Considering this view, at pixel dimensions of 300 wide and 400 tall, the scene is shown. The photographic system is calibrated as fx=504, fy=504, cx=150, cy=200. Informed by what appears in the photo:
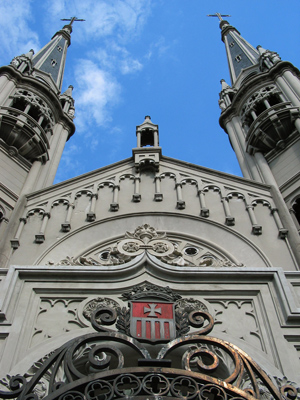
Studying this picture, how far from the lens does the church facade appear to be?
675 centimetres

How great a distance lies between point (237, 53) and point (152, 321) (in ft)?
93.0

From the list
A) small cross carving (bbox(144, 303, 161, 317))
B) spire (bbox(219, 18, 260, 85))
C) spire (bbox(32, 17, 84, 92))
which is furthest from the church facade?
spire (bbox(219, 18, 260, 85))

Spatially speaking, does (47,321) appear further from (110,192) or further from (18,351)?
(110,192)

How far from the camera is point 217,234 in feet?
44.5

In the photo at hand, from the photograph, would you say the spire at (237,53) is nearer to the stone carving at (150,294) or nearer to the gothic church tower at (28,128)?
the gothic church tower at (28,128)

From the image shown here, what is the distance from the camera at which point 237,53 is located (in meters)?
33.2

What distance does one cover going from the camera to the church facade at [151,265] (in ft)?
22.2

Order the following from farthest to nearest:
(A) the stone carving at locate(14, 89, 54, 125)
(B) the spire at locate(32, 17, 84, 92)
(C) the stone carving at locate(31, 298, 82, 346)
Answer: (B) the spire at locate(32, 17, 84, 92)
(A) the stone carving at locate(14, 89, 54, 125)
(C) the stone carving at locate(31, 298, 82, 346)

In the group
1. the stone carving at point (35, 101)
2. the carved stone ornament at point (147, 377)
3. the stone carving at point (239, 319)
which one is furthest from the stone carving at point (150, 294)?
the stone carving at point (35, 101)

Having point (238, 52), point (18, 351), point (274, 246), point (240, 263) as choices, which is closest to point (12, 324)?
point (18, 351)

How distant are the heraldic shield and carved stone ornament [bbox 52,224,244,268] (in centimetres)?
274

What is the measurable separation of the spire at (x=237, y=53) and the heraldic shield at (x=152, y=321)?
2297 centimetres

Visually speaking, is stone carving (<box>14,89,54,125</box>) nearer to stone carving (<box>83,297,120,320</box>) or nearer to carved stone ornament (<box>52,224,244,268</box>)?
carved stone ornament (<box>52,224,244,268</box>)

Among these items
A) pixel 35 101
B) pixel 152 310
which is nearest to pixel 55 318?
pixel 152 310
